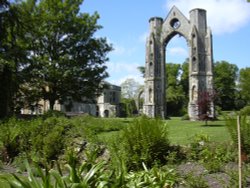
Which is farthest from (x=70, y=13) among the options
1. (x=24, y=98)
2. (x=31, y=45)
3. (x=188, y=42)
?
(x=188, y=42)

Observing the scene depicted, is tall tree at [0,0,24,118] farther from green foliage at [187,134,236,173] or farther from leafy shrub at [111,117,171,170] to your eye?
green foliage at [187,134,236,173]

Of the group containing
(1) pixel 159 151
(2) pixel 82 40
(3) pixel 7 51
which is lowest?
(1) pixel 159 151

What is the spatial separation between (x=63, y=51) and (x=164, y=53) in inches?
676

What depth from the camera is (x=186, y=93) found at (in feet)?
233

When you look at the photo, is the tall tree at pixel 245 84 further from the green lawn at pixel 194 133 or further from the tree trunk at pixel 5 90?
the tree trunk at pixel 5 90

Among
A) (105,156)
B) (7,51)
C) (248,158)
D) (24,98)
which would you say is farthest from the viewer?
(24,98)

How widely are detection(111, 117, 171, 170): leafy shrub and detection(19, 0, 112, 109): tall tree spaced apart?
18357 mm

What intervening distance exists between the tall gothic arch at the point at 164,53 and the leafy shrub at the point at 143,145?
28559 millimetres

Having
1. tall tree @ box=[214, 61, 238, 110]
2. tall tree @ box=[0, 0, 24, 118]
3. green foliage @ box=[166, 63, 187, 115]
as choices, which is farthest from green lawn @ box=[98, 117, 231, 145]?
tall tree @ box=[214, 61, 238, 110]

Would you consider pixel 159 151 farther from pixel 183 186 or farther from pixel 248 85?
pixel 248 85

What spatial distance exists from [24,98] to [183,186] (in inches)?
960

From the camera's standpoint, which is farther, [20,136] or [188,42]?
[188,42]

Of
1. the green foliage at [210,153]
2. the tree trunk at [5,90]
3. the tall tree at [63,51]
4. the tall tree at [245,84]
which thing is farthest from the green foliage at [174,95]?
the green foliage at [210,153]

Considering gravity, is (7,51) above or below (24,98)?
above
